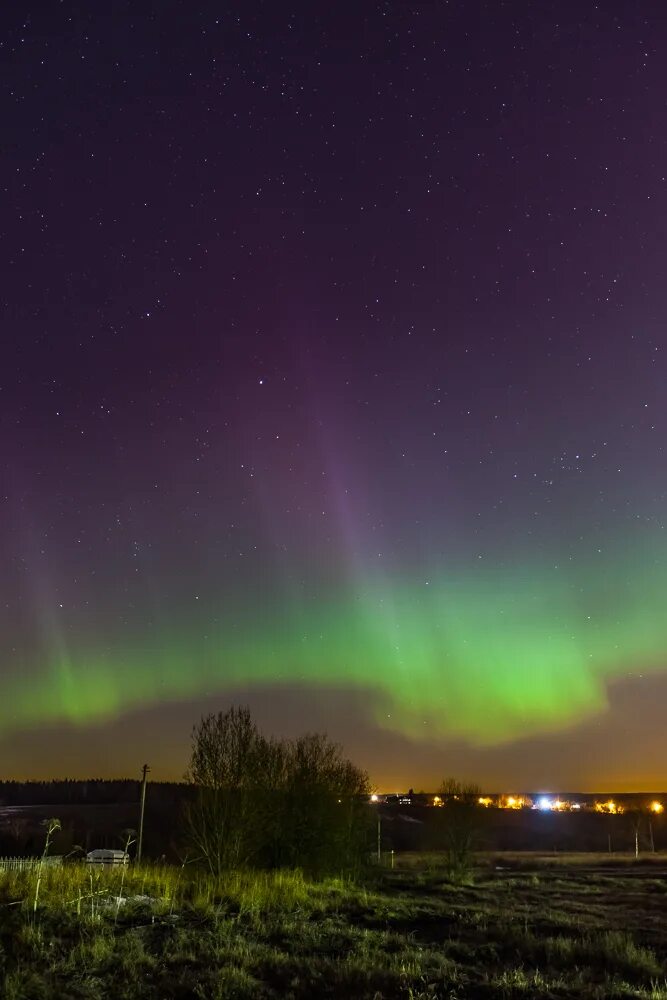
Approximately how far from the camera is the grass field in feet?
42.0

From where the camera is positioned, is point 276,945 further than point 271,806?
No

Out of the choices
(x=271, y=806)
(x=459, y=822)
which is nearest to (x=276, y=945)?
(x=271, y=806)

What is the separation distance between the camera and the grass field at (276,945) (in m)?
12.8

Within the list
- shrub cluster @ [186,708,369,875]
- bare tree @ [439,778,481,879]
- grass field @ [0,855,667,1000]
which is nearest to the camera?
grass field @ [0,855,667,1000]

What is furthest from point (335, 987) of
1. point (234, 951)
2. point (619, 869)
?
point (619, 869)

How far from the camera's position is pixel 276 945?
16.0 metres

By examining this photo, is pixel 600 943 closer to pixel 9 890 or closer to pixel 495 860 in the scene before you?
pixel 9 890

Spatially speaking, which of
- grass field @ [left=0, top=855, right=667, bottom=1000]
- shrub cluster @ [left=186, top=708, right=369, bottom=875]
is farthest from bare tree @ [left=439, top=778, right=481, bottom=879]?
grass field @ [left=0, top=855, right=667, bottom=1000]

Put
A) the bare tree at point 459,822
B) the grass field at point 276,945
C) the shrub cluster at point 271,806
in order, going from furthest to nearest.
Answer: the bare tree at point 459,822, the shrub cluster at point 271,806, the grass field at point 276,945

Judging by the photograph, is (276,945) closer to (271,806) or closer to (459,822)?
(271,806)

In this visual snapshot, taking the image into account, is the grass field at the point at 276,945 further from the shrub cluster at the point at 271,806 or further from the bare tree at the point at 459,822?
the bare tree at the point at 459,822

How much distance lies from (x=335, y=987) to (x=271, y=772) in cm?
2191

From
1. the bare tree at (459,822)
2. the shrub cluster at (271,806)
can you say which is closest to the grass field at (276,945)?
the shrub cluster at (271,806)

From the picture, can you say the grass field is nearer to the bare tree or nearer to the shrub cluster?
the shrub cluster
